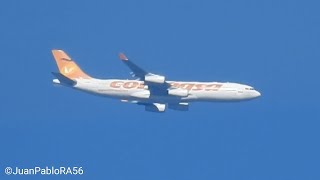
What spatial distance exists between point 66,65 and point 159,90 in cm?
1838

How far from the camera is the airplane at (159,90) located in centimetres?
13300

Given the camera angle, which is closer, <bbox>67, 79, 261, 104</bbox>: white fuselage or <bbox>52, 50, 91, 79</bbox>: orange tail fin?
<bbox>67, 79, 261, 104</bbox>: white fuselage

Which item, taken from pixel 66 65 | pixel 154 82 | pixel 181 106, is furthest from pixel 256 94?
pixel 66 65

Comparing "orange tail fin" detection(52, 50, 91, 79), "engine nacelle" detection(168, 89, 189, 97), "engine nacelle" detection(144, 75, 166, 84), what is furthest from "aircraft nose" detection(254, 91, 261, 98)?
"orange tail fin" detection(52, 50, 91, 79)

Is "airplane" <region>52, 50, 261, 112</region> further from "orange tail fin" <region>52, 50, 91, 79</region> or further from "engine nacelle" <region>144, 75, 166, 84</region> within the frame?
"orange tail fin" <region>52, 50, 91, 79</region>

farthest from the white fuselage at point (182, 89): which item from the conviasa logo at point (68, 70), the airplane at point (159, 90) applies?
the conviasa logo at point (68, 70)

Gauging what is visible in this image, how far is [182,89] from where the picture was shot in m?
134

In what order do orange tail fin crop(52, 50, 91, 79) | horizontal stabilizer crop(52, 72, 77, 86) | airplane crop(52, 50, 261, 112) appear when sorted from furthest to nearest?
orange tail fin crop(52, 50, 91, 79) → horizontal stabilizer crop(52, 72, 77, 86) → airplane crop(52, 50, 261, 112)

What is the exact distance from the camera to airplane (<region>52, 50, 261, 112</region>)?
13300 centimetres

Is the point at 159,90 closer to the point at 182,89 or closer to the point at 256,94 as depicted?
the point at 182,89

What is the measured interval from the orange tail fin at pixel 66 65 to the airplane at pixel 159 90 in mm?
5922

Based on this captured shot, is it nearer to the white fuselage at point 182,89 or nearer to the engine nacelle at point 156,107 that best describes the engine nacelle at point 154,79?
the white fuselage at point 182,89

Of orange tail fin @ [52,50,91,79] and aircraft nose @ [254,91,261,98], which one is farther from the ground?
orange tail fin @ [52,50,91,79]

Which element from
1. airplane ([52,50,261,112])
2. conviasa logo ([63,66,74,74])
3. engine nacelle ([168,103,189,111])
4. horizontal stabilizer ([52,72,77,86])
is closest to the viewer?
airplane ([52,50,261,112])
